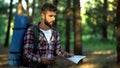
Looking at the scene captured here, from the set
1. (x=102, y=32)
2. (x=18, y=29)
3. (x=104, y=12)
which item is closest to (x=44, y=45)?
(x=18, y=29)

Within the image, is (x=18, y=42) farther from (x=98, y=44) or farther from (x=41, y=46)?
(x=98, y=44)

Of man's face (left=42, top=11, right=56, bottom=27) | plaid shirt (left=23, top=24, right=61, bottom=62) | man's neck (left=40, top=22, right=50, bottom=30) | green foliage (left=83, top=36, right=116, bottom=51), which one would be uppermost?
man's face (left=42, top=11, right=56, bottom=27)

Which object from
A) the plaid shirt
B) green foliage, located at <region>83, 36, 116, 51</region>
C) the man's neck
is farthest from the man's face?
green foliage, located at <region>83, 36, 116, 51</region>

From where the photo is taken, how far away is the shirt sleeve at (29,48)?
4.54m

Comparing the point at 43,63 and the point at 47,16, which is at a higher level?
the point at 47,16

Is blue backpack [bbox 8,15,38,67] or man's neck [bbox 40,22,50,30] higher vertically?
man's neck [bbox 40,22,50,30]

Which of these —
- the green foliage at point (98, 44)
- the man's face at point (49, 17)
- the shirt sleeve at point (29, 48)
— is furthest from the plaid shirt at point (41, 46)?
the green foliage at point (98, 44)

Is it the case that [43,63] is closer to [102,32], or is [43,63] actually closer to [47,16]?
[47,16]

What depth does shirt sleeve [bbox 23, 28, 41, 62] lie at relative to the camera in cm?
454

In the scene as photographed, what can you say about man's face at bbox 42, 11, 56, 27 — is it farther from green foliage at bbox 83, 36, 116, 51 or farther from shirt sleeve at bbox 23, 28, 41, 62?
green foliage at bbox 83, 36, 116, 51

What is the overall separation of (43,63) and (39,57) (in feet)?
0.28

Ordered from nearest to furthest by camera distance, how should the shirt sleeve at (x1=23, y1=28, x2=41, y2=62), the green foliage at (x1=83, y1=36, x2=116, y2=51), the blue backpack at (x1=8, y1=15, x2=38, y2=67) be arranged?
the shirt sleeve at (x1=23, y1=28, x2=41, y2=62) → the blue backpack at (x1=8, y1=15, x2=38, y2=67) → the green foliage at (x1=83, y1=36, x2=116, y2=51)

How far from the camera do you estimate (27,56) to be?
4.54 m

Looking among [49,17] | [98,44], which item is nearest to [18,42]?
[49,17]
